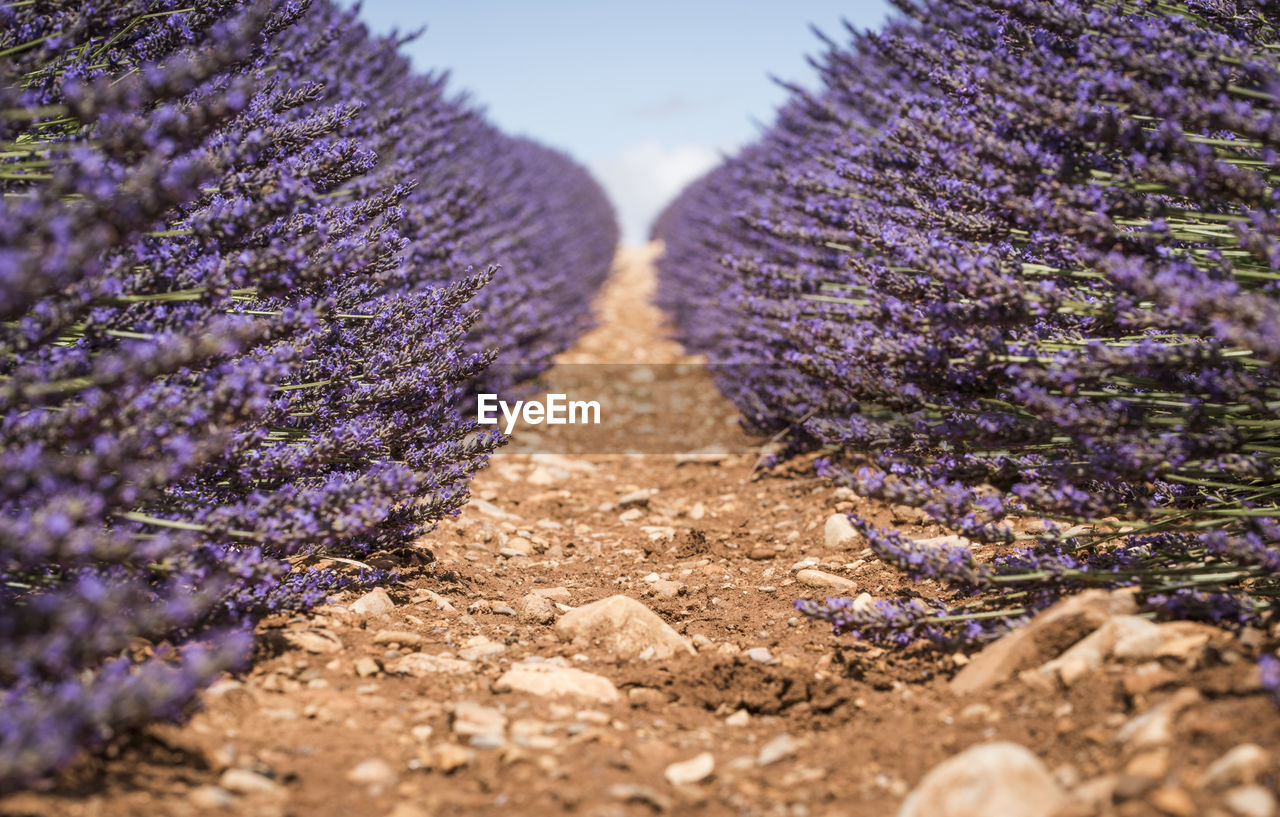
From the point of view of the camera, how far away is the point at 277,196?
244cm

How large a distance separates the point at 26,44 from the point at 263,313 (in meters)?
1.04

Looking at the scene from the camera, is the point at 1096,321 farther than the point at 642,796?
Yes

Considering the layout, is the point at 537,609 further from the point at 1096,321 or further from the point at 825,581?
the point at 1096,321

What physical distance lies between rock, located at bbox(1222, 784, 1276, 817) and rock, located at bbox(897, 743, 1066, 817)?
1.05 ft

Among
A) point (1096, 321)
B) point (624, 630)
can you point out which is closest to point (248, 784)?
point (624, 630)

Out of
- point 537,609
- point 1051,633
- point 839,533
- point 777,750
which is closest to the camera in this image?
point 777,750

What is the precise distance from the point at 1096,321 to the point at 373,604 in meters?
2.83

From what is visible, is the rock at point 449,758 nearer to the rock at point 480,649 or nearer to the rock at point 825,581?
the rock at point 480,649

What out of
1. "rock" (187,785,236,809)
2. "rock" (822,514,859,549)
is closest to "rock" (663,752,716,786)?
"rock" (187,785,236,809)

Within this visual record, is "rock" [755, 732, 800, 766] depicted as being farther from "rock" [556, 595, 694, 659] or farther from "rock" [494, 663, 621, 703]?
"rock" [556, 595, 694, 659]

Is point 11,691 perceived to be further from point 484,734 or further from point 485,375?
point 485,375

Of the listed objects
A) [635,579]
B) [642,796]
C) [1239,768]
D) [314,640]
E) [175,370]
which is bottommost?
[635,579]

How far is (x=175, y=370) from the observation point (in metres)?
2.28

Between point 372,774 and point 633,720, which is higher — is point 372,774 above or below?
above
